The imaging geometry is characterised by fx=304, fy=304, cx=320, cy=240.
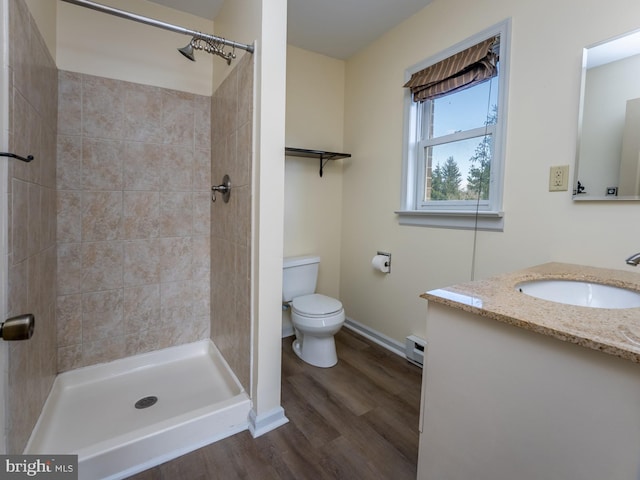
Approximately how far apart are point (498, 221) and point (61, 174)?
2.47m

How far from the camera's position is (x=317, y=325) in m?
2.00

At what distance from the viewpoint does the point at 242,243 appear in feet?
5.44

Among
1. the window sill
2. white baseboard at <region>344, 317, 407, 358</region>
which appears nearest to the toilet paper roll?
the window sill

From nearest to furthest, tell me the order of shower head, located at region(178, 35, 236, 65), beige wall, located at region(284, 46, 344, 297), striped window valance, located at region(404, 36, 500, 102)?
shower head, located at region(178, 35, 236, 65) < striped window valance, located at region(404, 36, 500, 102) < beige wall, located at region(284, 46, 344, 297)

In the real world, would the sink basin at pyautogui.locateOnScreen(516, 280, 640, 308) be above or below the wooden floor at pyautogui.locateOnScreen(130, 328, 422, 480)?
above

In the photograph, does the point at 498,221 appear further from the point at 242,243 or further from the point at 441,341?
the point at 242,243

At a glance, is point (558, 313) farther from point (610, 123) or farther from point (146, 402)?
point (146, 402)

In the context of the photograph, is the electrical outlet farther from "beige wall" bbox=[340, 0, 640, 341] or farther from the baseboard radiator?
the baseboard radiator

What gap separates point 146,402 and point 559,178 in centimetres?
242

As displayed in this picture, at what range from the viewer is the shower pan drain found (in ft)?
5.52

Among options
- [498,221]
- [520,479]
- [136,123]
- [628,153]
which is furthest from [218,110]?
[520,479]

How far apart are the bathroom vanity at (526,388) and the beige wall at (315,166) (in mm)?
1754

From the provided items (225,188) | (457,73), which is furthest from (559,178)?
(225,188)

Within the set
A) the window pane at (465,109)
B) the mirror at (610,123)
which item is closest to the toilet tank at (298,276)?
the window pane at (465,109)
